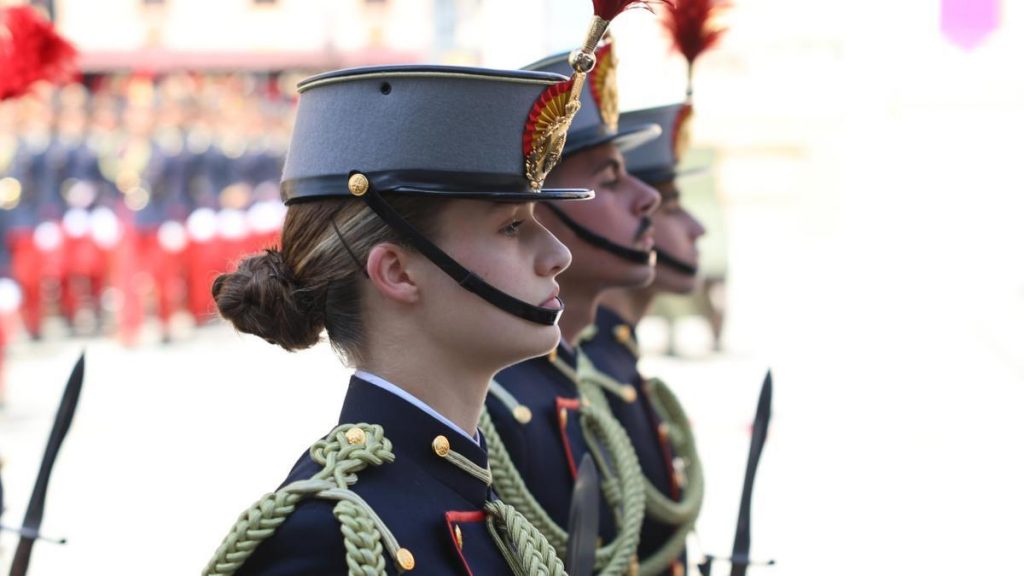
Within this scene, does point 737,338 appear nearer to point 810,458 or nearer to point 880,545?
point 810,458

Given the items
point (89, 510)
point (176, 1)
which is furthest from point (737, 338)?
point (176, 1)

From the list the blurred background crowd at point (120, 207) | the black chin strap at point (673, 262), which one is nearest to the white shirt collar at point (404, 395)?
the black chin strap at point (673, 262)

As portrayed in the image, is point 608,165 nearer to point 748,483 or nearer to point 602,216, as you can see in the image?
point 602,216

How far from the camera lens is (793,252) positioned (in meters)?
18.8

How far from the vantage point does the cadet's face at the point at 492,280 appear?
74.7 inches

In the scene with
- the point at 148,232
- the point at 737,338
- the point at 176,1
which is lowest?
the point at 737,338

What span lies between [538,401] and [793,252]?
16424 millimetres

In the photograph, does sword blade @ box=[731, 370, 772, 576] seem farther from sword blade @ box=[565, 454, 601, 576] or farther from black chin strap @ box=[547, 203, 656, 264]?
sword blade @ box=[565, 454, 601, 576]

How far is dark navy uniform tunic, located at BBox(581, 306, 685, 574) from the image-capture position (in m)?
3.23

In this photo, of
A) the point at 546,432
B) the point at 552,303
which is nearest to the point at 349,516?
the point at 552,303

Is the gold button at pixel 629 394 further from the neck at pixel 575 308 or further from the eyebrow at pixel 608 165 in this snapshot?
the eyebrow at pixel 608 165

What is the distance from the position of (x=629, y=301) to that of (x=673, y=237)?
0.92 feet

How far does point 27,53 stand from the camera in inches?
123

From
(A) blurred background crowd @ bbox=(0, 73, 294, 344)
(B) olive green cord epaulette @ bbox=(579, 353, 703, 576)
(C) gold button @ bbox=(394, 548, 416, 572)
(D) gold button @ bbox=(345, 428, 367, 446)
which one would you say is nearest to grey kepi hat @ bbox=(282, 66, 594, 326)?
(D) gold button @ bbox=(345, 428, 367, 446)
